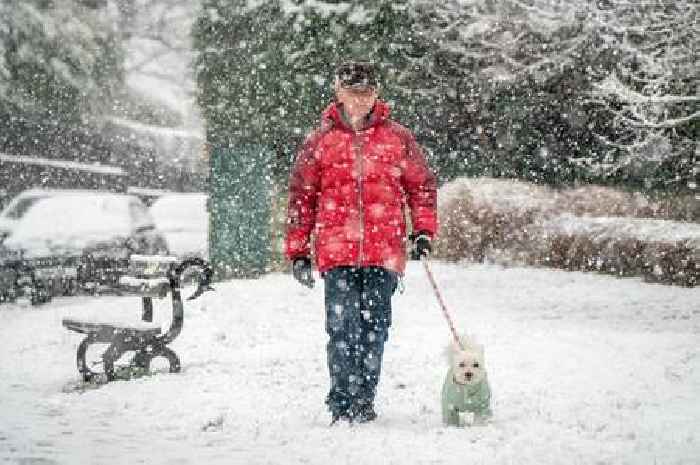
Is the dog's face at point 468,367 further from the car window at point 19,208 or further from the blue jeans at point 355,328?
the car window at point 19,208

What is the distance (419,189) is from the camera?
601 centimetres

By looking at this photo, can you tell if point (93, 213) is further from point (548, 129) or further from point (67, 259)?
point (548, 129)

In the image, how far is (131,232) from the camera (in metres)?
15.5

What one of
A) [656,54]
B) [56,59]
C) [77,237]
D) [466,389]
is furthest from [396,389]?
[56,59]

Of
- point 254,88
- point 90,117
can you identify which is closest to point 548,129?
point 254,88

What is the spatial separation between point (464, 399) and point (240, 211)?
10915mm

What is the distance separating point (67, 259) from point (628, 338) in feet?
29.6

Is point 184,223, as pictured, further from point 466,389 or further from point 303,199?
point 466,389

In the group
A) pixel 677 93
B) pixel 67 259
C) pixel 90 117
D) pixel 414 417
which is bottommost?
pixel 414 417

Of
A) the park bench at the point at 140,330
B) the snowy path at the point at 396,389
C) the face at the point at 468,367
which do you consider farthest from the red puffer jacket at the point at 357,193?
the park bench at the point at 140,330

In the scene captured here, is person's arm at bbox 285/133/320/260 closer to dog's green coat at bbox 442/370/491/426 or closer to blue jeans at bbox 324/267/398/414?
blue jeans at bbox 324/267/398/414

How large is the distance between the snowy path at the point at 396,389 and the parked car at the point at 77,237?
2708 mm

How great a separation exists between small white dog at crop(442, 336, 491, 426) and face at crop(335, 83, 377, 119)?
1503 mm

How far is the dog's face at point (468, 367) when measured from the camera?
5547 millimetres
